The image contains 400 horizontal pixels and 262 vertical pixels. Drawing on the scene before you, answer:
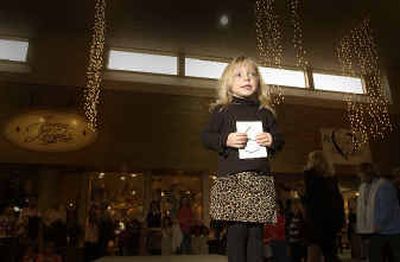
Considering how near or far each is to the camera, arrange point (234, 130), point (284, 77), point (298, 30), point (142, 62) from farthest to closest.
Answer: point (284, 77) → point (142, 62) → point (298, 30) → point (234, 130)

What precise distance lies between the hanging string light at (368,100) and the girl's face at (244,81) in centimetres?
575

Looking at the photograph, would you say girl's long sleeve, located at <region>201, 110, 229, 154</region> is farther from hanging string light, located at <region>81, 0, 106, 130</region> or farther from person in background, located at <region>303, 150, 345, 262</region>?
hanging string light, located at <region>81, 0, 106, 130</region>

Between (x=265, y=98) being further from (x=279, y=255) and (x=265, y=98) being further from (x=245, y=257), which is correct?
(x=279, y=255)

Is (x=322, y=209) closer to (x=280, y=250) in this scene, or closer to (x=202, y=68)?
(x=280, y=250)

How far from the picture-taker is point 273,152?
158 cm

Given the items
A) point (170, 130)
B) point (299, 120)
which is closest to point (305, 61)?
point (299, 120)

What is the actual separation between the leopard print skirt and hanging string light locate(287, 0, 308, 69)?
14.2ft

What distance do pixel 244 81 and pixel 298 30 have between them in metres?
4.90

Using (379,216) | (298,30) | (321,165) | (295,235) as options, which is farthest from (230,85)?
Answer: (298,30)

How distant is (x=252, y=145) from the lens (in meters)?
1.51

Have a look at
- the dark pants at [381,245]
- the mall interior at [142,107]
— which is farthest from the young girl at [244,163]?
the mall interior at [142,107]

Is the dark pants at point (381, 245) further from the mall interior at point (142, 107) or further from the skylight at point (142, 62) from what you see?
the skylight at point (142, 62)

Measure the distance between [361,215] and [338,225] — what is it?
0.54m

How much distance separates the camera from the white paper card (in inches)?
59.5
